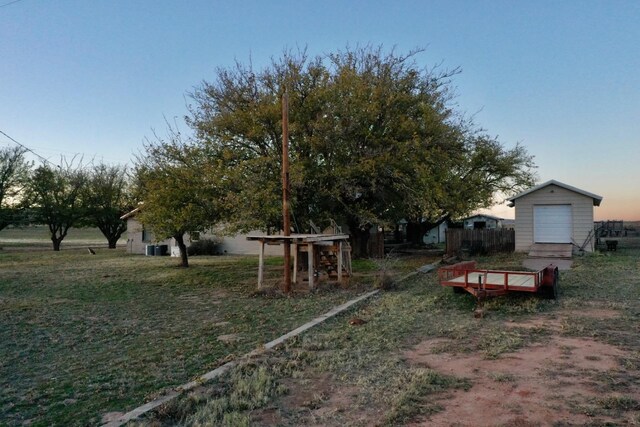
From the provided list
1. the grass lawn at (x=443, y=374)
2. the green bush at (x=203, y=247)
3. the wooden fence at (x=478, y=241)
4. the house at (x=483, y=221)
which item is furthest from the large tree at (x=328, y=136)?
the house at (x=483, y=221)

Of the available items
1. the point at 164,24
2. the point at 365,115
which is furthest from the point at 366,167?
the point at 164,24

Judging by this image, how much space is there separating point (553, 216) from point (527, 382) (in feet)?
56.6

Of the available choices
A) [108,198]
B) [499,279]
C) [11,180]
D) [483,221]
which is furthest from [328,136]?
[483,221]

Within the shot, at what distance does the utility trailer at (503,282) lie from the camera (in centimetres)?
866

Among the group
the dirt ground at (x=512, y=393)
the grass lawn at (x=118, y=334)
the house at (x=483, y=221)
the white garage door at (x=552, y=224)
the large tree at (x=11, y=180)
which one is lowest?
the grass lawn at (x=118, y=334)

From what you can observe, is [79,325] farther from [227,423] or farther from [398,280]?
[398,280]

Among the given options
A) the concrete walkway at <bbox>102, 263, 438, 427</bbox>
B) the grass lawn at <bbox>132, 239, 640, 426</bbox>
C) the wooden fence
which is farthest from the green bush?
the grass lawn at <bbox>132, 239, 640, 426</bbox>

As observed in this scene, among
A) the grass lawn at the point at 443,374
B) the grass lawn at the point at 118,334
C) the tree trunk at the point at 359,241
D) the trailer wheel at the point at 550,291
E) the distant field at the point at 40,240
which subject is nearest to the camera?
the grass lawn at the point at 443,374

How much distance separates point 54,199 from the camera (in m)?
33.4

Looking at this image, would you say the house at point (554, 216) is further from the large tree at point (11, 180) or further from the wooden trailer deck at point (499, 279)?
the large tree at point (11, 180)

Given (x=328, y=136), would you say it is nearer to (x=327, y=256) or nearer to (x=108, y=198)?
(x=327, y=256)

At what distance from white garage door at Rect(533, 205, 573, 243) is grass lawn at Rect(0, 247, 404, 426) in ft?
34.2

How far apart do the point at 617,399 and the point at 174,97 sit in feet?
55.8

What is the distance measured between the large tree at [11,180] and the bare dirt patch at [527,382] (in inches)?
1364
